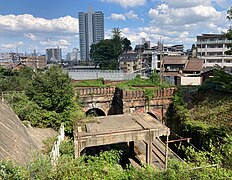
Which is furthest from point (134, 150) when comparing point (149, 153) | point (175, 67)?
point (175, 67)

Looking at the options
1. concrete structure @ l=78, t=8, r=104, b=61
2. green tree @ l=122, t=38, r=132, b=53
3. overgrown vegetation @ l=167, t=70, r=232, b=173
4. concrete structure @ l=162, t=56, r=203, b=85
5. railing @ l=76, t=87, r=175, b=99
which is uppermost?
concrete structure @ l=78, t=8, r=104, b=61

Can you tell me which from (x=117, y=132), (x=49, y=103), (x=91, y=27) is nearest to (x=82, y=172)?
(x=117, y=132)

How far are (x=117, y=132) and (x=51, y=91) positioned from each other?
5.11m

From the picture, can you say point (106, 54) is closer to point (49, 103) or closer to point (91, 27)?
point (49, 103)

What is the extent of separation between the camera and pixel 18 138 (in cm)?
664

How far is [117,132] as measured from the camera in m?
8.81

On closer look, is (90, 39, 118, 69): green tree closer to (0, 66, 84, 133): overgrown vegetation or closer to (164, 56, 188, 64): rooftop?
(164, 56, 188, 64): rooftop

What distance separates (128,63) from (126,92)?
2769 centimetres

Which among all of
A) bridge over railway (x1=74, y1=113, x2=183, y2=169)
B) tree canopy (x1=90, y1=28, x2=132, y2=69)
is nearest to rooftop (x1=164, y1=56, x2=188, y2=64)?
→ tree canopy (x1=90, y1=28, x2=132, y2=69)

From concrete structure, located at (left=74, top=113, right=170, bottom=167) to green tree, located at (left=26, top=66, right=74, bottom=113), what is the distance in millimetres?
2272

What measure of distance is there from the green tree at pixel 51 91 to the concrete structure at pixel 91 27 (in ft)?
273

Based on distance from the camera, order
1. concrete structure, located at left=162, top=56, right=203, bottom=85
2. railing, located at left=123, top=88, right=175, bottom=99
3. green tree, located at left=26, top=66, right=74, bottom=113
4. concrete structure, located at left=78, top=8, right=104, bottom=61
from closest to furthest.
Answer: green tree, located at left=26, top=66, right=74, bottom=113 → railing, located at left=123, top=88, right=175, bottom=99 → concrete structure, located at left=162, top=56, right=203, bottom=85 → concrete structure, located at left=78, top=8, right=104, bottom=61

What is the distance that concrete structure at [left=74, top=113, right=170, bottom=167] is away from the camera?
850 cm

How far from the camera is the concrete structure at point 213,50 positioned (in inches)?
1420
